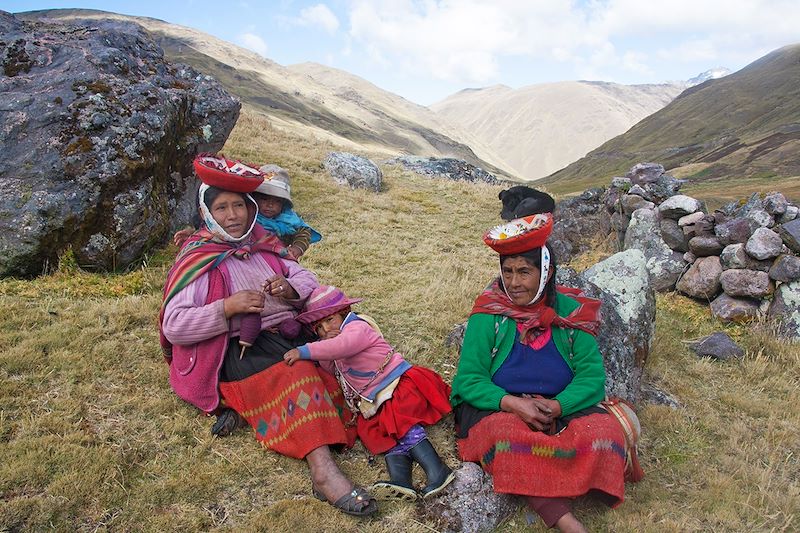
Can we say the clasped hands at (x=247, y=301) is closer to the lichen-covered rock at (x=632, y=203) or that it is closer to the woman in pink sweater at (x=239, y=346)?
the woman in pink sweater at (x=239, y=346)

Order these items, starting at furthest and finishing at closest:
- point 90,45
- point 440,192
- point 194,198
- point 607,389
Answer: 1. point 440,192
2. point 194,198
3. point 90,45
4. point 607,389

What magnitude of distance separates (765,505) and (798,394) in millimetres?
2348

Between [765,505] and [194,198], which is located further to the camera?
[194,198]

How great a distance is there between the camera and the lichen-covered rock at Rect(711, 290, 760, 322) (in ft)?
22.7

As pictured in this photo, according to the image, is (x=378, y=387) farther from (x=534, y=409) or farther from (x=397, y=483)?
(x=534, y=409)

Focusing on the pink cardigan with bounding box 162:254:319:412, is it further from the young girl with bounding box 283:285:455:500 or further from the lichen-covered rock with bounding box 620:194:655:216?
the lichen-covered rock with bounding box 620:194:655:216

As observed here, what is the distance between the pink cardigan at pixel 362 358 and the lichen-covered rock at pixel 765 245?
224 inches

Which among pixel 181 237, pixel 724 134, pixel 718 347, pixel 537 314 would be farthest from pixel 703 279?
pixel 724 134

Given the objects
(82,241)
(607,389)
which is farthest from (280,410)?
(82,241)

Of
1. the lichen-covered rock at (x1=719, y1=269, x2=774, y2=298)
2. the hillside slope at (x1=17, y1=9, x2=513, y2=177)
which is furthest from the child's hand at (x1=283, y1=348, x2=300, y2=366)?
the hillside slope at (x1=17, y1=9, x2=513, y2=177)

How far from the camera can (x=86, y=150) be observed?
5.83m

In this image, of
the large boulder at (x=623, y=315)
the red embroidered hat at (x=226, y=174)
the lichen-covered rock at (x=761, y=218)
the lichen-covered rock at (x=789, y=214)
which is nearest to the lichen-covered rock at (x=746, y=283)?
the lichen-covered rock at (x=761, y=218)

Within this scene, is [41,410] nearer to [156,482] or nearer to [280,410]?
[156,482]

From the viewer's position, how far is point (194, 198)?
7863 mm
